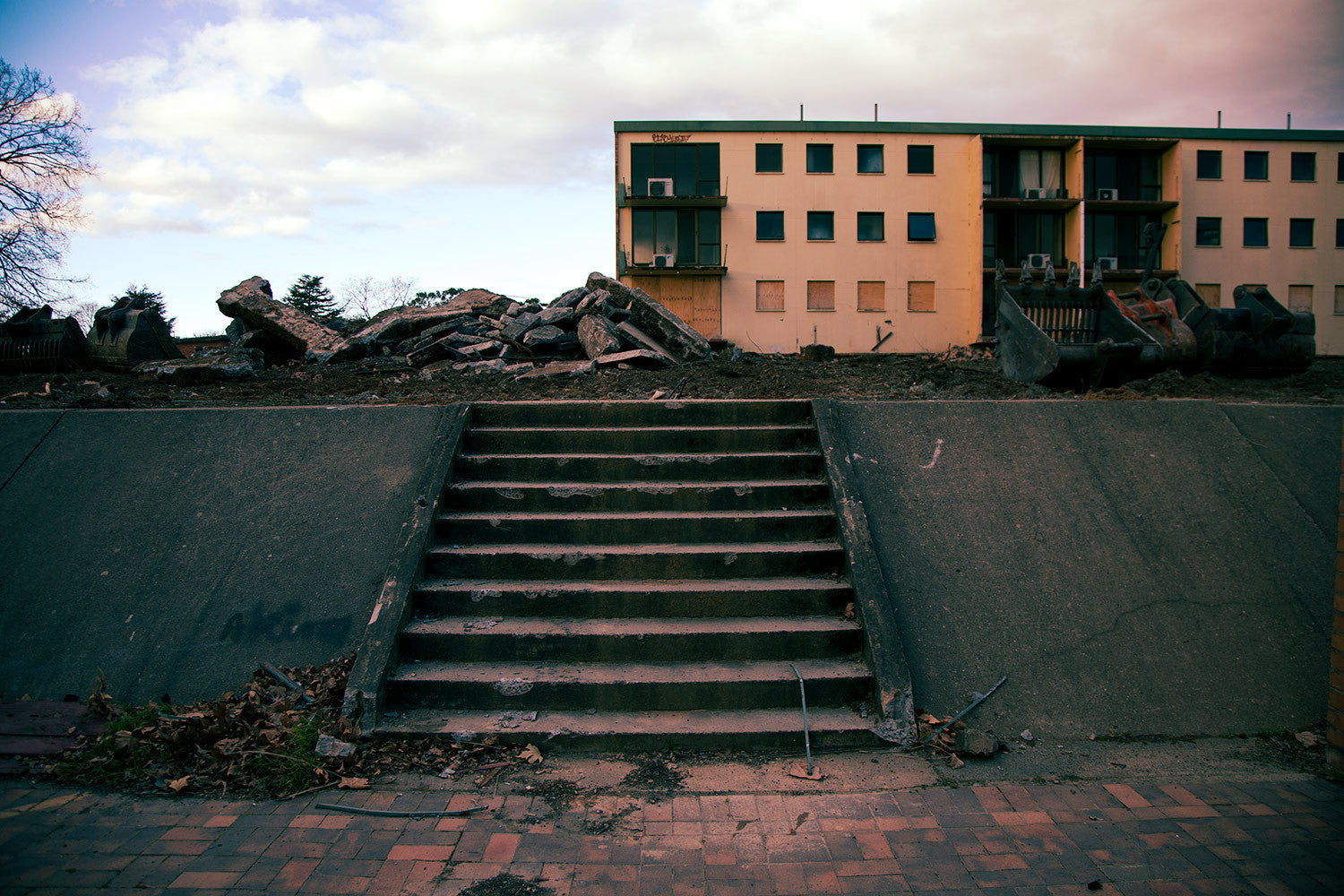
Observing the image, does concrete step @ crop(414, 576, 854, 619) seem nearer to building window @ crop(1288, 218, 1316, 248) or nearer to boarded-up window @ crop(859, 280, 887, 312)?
boarded-up window @ crop(859, 280, 887, 312)

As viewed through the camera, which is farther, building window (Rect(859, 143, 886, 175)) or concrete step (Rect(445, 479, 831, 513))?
building window (Rect(859, 143, 886, 175))

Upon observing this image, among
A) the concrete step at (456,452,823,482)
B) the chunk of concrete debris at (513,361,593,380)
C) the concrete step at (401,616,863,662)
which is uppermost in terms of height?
the chunk of concrete debris at (513,361,593,380)

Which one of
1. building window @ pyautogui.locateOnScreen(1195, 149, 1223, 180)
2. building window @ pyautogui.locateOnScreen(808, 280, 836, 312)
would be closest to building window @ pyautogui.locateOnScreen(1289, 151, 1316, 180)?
building window @ pyautogui.locateOnScreen(1195, 149, 1223, 180)

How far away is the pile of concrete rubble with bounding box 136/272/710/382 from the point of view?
32.5ft

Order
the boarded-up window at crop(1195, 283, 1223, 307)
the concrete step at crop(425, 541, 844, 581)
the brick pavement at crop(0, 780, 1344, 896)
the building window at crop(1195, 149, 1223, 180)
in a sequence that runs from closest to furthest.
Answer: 1. the brick pavement at crop(0, 780, 1344, 896)
2. the concrete step at crop(425, 541, 844, 581)
3. the building window at crop(1195, 149, 1223, 180)
4. the boarded-up window at crop(1195, 283, 1223, 307)

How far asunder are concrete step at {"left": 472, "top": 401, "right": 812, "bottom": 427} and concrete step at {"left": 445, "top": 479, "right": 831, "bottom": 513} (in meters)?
0.89

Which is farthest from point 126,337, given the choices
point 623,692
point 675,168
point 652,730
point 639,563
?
point 675,168

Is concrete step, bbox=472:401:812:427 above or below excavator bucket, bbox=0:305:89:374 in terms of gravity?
below

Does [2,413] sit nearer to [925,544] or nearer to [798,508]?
[798,508]

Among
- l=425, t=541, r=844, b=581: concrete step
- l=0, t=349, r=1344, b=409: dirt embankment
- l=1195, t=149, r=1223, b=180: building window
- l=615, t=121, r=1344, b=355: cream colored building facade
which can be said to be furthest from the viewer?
l=1195, t=149, r=1223, b=180: building window

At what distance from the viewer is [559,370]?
948cm

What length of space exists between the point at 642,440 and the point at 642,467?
335 millimetres

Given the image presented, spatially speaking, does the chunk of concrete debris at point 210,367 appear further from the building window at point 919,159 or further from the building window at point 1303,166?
the building window at point 1303,166

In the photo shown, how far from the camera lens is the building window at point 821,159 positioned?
27.9 metres
